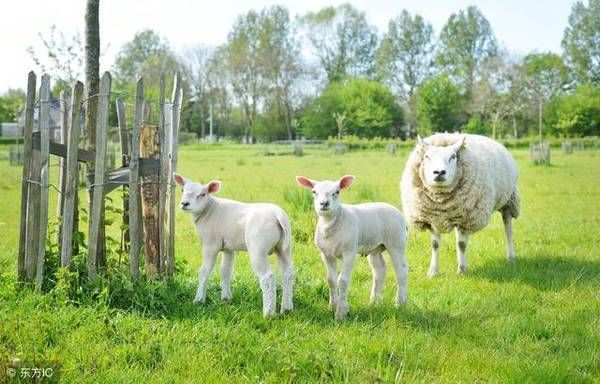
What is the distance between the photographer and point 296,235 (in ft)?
33.9

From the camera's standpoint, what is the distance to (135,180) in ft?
19.6

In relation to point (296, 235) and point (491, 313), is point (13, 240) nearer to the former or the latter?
point (296, 235)

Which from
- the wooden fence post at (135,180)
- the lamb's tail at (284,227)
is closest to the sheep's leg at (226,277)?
the lamb's tail at (284,227)

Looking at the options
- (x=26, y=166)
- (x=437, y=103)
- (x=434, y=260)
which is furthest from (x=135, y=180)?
(x=437, y=103)

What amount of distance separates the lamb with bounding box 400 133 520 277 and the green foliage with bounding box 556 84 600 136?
5898cm

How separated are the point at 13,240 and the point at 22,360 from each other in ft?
23.2

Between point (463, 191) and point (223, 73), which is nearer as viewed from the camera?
point (463, 191)

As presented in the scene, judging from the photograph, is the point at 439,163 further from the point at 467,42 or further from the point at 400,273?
the point at 467,42

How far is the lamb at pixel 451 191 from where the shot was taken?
8477mm

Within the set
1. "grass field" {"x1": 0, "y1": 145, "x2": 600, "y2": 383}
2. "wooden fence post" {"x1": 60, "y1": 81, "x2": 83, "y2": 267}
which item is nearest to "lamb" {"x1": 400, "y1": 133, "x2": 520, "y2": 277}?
"grass field" {"x1": 0, "y1": 145, "x2": 600, "y2": 383}

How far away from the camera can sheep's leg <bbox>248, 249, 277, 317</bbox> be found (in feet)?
18.6

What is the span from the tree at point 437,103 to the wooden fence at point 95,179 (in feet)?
212

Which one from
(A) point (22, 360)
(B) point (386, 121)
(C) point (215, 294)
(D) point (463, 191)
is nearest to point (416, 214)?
(D) point (463, 191)

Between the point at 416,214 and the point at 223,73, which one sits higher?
the point at 223,73
